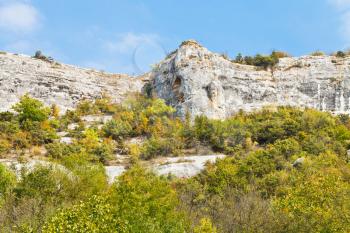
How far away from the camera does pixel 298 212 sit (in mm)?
21312

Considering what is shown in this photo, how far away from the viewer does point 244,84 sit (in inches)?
2584

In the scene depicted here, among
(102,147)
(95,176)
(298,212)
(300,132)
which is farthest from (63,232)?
(300,132)

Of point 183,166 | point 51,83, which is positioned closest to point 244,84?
point 183,166

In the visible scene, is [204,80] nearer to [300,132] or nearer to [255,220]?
[300,132]

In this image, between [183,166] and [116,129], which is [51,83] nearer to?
[116,129]

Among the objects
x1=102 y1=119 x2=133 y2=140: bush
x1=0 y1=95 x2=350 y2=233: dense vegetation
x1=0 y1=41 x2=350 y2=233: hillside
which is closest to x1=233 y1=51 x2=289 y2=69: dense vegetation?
x1=0 y1=41 x2=350 y2=233: hillside

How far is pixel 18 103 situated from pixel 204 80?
76.4ft

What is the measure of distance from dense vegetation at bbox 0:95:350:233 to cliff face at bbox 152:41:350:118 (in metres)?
2.64

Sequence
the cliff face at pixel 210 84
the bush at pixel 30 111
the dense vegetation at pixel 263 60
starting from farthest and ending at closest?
the dense vegetation at pixel 263 60 < the cliff face at pixel 210 84 < the bush at pixel 30 111

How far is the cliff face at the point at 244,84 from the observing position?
62.0 metres

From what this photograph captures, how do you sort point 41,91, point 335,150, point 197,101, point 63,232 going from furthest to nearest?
point 41,91 < point 197,101 < point 335,150 < point 63,232

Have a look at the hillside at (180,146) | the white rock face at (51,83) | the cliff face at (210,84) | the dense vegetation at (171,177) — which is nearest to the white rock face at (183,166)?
the hillside at (180,146)

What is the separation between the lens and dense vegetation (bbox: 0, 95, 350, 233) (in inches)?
840

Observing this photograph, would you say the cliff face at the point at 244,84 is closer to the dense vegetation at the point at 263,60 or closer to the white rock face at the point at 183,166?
the dense vegetation at the point at 263,60
